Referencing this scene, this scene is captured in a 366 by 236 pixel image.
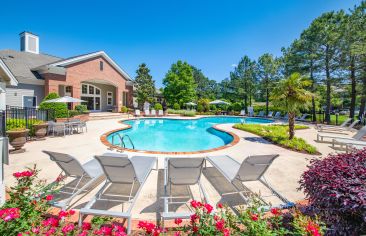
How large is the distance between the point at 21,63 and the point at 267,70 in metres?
33.0

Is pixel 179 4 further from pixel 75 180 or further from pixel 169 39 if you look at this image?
pixel 75 180

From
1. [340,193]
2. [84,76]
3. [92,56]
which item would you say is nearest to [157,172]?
[340,193]

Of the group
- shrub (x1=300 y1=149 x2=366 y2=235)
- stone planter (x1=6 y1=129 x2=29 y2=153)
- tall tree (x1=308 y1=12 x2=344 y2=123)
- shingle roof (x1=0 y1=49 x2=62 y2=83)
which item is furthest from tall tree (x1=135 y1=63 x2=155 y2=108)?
→ shrub (x1=300 y1=149 x2=366 y2=235)

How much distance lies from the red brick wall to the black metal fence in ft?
22.7

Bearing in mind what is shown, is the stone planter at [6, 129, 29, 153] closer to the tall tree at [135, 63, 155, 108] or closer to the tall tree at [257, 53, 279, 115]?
the tall tree at [135, 63, 155, 108]

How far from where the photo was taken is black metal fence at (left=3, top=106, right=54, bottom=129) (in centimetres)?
885

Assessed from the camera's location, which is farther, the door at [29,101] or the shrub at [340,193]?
the door at [29,101]

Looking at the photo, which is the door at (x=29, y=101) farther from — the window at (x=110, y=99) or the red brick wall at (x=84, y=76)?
the window at (x=110, y=99)

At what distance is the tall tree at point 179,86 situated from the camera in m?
32.5

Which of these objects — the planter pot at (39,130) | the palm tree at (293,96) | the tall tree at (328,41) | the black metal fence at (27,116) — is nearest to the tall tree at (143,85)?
the black metal fence at (27,116)

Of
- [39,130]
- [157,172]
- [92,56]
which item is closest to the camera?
[157,172]

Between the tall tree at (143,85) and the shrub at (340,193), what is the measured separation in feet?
90.4

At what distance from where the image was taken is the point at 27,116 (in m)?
10.2

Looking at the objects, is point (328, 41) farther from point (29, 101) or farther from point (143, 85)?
point (29, 101)
